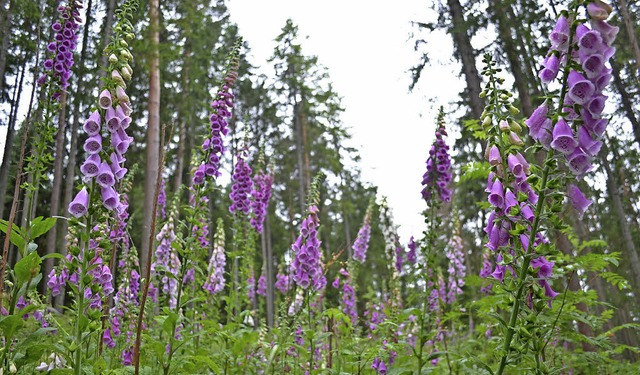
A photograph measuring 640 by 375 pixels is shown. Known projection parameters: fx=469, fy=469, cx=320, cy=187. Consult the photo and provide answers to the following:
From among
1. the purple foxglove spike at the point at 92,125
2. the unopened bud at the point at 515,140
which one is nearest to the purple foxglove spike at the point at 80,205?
the purple foxglove spike at the point at 92,125

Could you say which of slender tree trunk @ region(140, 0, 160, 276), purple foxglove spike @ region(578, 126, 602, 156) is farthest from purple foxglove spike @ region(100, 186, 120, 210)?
slender tree trunk @ region(140, 0, 160, 276)

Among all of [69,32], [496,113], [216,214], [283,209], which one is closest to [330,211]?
[283,209]

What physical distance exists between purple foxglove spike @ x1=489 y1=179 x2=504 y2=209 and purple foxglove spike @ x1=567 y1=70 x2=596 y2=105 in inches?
28.8

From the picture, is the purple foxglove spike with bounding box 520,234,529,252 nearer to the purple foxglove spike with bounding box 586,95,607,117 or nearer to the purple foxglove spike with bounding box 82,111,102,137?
the purple foxglove spike with bounding box 586,95,607,117

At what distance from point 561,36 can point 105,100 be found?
2670mm

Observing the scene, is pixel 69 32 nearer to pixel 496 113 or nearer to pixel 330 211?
pixel 496 113

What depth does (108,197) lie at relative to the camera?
2.85 metres

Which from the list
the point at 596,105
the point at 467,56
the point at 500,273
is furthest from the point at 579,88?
the point at 467,56

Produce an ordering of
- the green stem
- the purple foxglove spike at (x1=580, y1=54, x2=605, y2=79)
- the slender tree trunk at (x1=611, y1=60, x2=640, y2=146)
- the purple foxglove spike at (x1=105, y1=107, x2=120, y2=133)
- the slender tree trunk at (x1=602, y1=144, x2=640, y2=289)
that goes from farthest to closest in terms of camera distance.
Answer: the slender tree trunk at (x1=611, y1=60, x2=640, y2=146) < the slender tree trunk at (x1=602, y1=144, x2=640, y2=289) < the purple foxglove spike at (x1=105, y1=107, x2=120, y2=133) < the green stem < the purple foxglove spike at (x1=580, y1=54, x2=605, y2=79)

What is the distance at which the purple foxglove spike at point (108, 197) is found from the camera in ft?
9.37

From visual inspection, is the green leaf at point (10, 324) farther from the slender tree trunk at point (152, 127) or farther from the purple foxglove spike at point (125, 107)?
the slender tree trunk at point (152, 127)

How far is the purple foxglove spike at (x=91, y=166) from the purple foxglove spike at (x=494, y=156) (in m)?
2.44

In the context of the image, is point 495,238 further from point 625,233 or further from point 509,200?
point 625,233

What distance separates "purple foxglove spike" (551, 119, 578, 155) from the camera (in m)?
2.36
